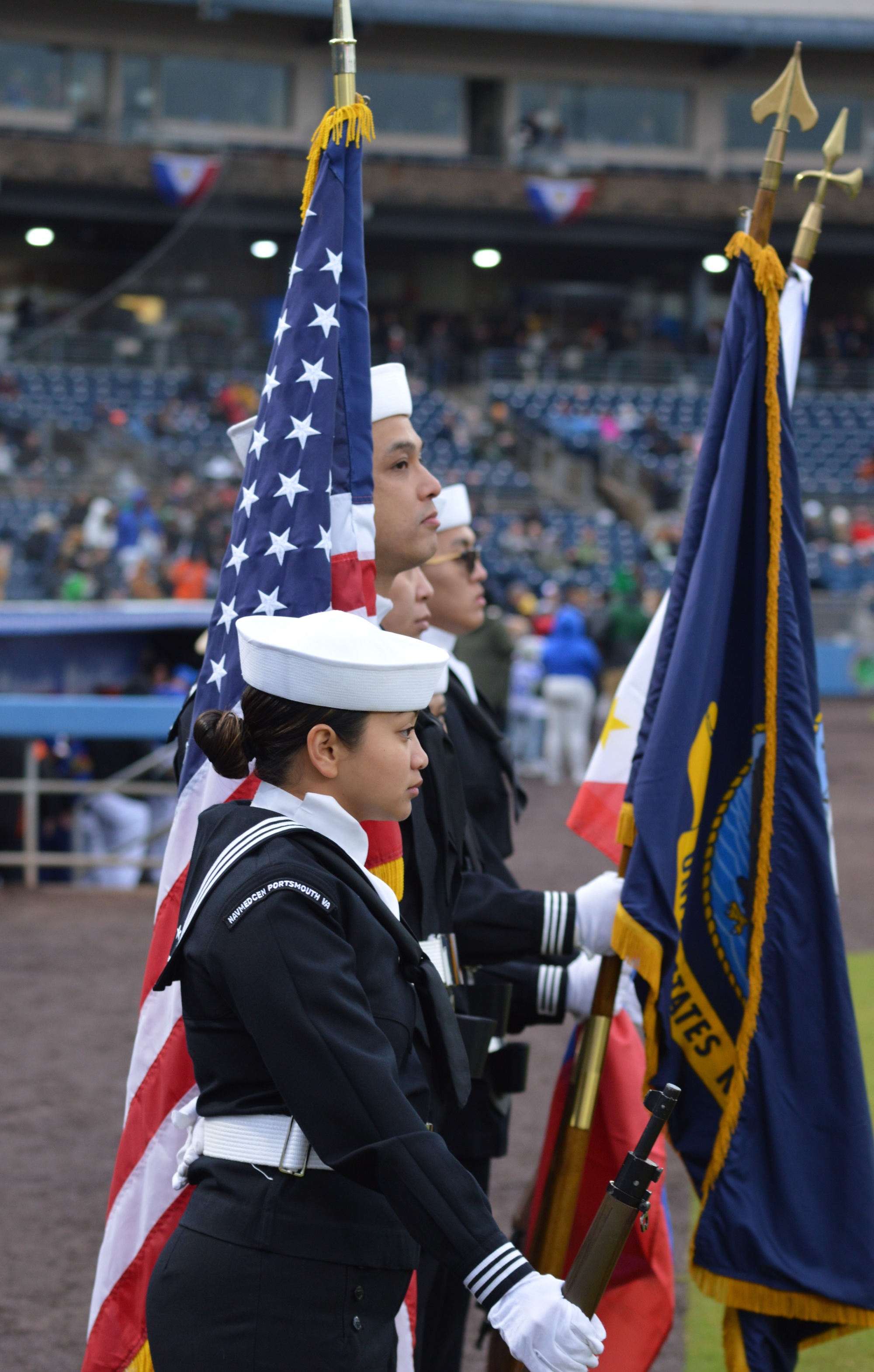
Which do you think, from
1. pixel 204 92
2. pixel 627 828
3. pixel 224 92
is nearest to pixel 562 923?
pixel 627 828

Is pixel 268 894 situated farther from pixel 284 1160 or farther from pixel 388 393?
pixel 388 393

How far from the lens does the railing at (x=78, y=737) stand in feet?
27.8

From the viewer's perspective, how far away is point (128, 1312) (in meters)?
2.45

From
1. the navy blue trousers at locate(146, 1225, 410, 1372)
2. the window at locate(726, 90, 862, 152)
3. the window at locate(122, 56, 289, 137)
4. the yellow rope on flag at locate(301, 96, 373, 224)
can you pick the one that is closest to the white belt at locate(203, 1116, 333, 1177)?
the navy blue trousers at locate(146, 1225, 410, 1372)

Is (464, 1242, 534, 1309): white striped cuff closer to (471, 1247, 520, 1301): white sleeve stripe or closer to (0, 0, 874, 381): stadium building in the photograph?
(471, 1247, 520, 1301): white sleeve stripe

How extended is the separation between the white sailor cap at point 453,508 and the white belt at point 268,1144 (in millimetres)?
2139

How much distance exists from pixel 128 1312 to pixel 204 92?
102 ft

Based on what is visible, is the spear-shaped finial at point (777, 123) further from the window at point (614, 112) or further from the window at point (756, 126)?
the window at point (756, 126)

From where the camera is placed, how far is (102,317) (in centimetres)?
1872

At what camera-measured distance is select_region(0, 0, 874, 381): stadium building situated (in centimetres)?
2844

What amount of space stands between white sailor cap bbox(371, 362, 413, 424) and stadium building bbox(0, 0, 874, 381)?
24.3m

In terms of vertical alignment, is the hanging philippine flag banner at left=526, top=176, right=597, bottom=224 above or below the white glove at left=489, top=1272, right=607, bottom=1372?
above

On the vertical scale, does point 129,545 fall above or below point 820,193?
below

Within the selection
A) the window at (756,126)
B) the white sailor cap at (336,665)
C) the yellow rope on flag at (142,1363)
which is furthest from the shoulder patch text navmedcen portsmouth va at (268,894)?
the window at (756,126)
